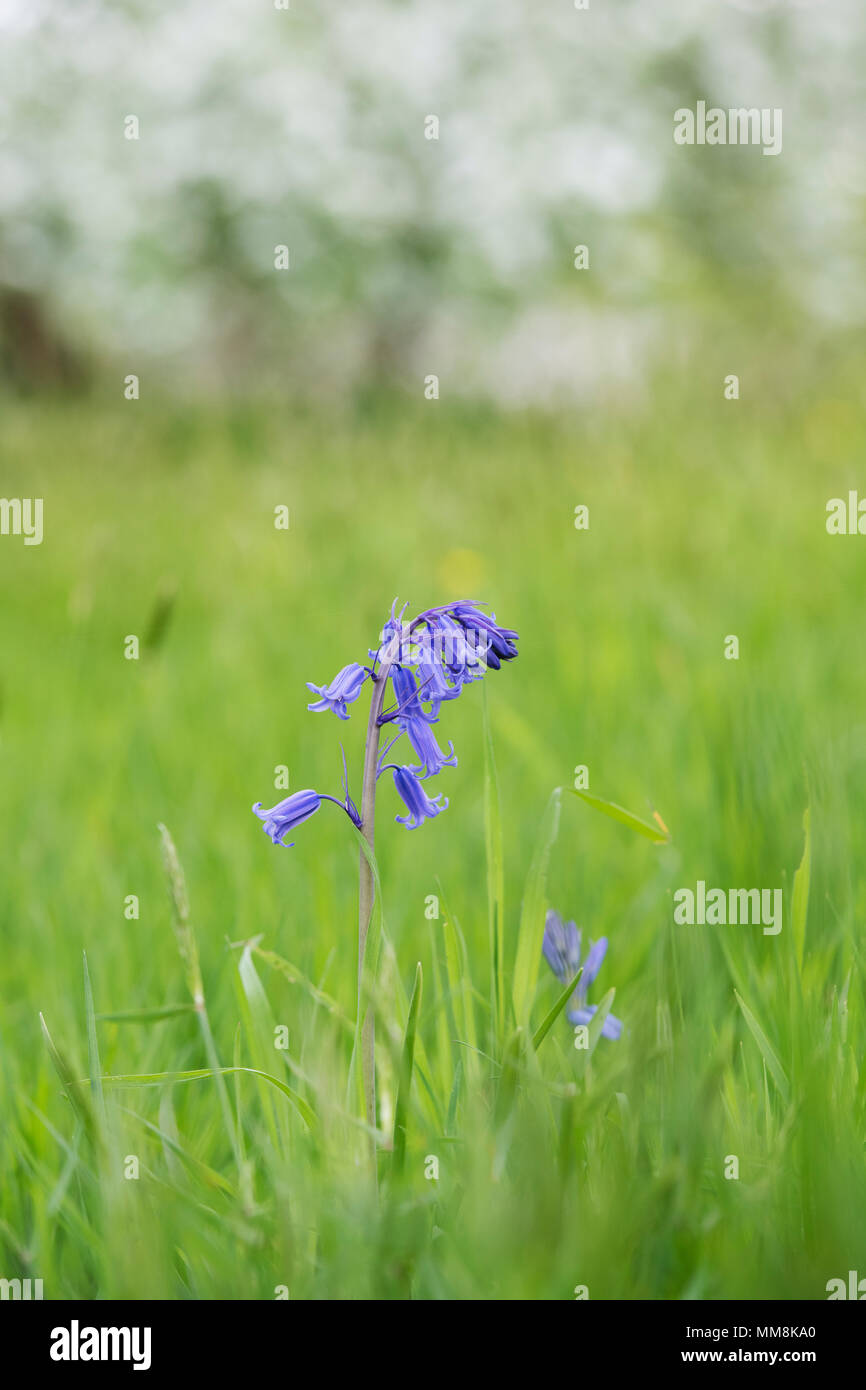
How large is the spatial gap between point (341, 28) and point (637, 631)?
9.04m

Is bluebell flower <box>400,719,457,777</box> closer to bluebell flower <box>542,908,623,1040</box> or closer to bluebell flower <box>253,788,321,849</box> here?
bluebell flower <box>253,788,321,849</box>

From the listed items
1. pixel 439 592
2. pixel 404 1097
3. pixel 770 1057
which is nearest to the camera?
pixel 404 1097

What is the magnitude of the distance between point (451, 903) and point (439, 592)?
313 cm

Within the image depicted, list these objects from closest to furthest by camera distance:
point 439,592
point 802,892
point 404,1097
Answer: point 404,1097 < point 802,892 < point 439,592

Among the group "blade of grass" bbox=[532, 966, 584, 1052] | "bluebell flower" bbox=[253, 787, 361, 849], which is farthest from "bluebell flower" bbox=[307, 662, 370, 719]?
"blade of grass" bbox=[532, 966, 584, 1052]

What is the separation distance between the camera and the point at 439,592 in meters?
5.54

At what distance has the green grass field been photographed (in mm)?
1191

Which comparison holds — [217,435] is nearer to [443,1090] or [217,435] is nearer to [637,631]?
[637,631]

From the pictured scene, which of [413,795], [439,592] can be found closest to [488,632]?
[413,795]

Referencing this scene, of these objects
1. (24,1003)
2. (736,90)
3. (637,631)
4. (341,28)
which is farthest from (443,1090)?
(736,90)

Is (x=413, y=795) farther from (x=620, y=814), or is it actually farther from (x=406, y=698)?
(x=620, y=814)

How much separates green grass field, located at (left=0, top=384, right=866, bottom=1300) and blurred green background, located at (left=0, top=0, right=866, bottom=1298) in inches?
0.5

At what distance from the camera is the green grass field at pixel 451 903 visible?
3.91 ft
